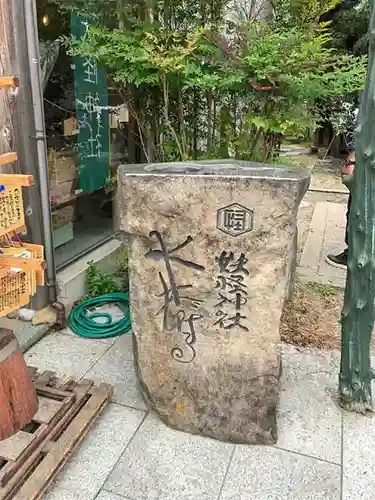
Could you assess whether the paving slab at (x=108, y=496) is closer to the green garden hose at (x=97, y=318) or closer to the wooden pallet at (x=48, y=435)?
the wooden pallet at (x=48, y=435)

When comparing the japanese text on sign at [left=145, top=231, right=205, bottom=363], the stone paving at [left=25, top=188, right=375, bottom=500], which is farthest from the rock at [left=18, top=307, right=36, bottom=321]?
the japanese text on sign at [left=145, top=231, right=205, bottom=363]

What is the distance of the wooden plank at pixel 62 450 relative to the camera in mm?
2131

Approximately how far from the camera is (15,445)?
235 cm

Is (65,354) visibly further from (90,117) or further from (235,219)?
(90,117)

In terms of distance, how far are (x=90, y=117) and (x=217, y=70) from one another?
5.53 ft

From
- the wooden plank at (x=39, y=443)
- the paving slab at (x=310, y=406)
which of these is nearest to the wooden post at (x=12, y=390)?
the wooden plank at (x=39, y=443)

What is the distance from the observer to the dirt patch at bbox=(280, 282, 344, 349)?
12.1ft

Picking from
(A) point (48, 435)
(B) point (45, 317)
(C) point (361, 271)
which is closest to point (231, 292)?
(C) point (361, 271)

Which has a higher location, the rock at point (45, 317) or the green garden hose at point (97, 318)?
the rock at point (45, 317)

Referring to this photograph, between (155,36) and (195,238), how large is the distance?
→ 161cm

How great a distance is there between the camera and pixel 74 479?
2.34 m

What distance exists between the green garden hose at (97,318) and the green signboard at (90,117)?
1.20 metres

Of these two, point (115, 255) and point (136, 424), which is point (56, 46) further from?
point (136, 424)

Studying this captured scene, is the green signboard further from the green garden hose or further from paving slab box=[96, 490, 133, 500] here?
paving slab box=[96, 490, 133, 500]
